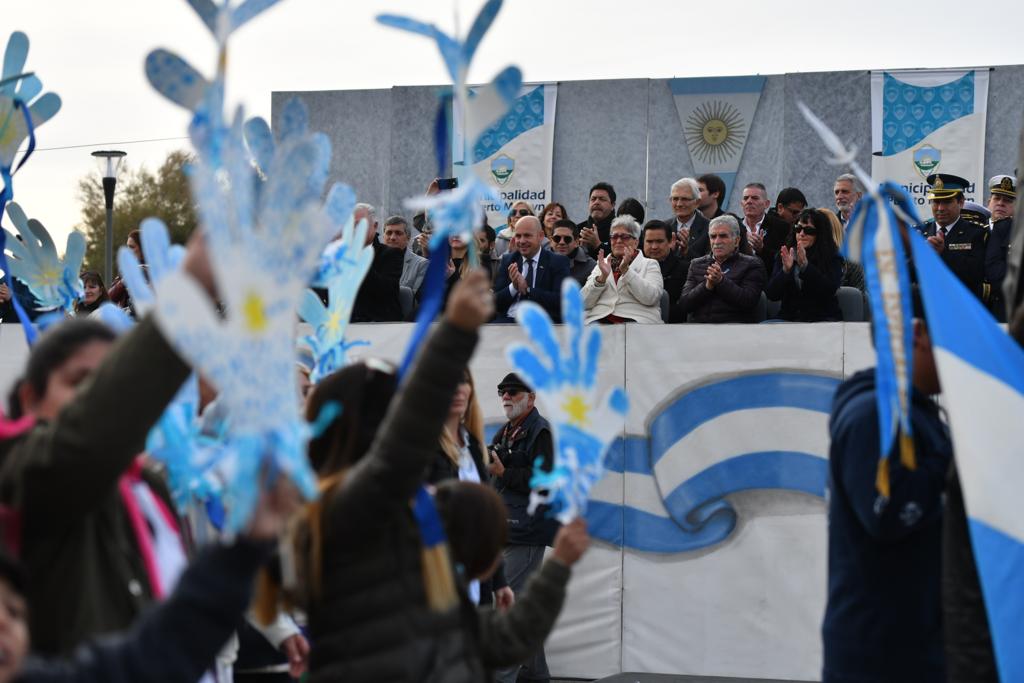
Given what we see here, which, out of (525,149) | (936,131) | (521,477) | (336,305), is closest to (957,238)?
(521,477)

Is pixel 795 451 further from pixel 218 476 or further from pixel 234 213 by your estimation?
pixel 234 213

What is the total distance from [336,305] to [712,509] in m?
3.41

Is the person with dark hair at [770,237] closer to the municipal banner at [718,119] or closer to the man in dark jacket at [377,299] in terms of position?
the man in dark jacket at [377,299]

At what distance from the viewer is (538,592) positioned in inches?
112

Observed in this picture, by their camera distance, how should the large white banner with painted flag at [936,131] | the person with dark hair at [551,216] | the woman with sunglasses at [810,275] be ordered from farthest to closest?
the large white banner with painted flag at [936,131] < the person with dark hair at [551,216] < the woman with sunglasses at [810,275]

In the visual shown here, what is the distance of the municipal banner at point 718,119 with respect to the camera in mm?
14062

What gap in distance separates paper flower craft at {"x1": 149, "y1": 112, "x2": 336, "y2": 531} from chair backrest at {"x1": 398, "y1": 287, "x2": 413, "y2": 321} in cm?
618

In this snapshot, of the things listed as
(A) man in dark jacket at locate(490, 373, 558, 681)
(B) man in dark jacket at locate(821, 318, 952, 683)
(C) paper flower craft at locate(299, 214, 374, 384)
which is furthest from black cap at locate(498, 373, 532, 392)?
(B) man in dark jacket at locate(821, 318, 952, 683)

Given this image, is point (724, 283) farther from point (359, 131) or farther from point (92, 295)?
point (359, 131)

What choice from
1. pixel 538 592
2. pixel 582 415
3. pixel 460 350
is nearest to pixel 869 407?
pixel 582 415

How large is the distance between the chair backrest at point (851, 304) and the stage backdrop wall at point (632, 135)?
260 inches

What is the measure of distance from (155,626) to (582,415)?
133cm

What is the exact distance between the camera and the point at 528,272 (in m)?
7.93

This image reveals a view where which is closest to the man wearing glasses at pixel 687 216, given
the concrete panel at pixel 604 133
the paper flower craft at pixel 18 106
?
the paper flower craft at pixel 18 106
